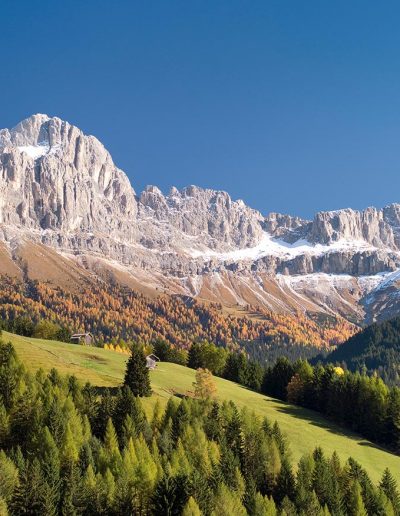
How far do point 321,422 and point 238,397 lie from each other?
17.8 metres

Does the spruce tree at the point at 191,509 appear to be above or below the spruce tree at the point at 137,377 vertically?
below

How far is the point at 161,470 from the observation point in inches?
2404

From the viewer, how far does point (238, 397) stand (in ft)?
392

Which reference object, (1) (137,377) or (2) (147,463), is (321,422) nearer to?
(1) (137,377)

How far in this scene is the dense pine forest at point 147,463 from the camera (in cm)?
5434

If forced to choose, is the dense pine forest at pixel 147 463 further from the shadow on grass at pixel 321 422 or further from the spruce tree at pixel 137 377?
the shadow on grass at pixel 321 422

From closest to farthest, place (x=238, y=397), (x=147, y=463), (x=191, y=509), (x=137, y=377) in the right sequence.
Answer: (x=191, y=509) < (x=147, y=463) < (x=137, y=377) < (x=238, y=397)

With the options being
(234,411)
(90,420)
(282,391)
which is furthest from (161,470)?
(282,391)

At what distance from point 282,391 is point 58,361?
61.1 meters

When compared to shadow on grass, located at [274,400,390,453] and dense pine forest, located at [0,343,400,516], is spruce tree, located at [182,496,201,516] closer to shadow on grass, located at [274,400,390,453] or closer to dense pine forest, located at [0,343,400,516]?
dense pine forest, located at [0,343,400,516]

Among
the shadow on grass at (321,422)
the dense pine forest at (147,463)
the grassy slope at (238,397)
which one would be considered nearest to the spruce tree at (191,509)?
the dense pine forest at (147,463)

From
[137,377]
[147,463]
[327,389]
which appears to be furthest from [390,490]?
[327,389]

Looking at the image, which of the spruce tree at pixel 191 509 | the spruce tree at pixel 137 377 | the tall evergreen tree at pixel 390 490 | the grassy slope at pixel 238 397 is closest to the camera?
the spruce tree at pixel 191 509

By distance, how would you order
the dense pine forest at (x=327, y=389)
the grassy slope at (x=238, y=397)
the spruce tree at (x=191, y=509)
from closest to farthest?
the spruce tree at (x=191, y=509), the grassy slope at (x=238, y=397), the dense pine forest at (x=327, y=389)
